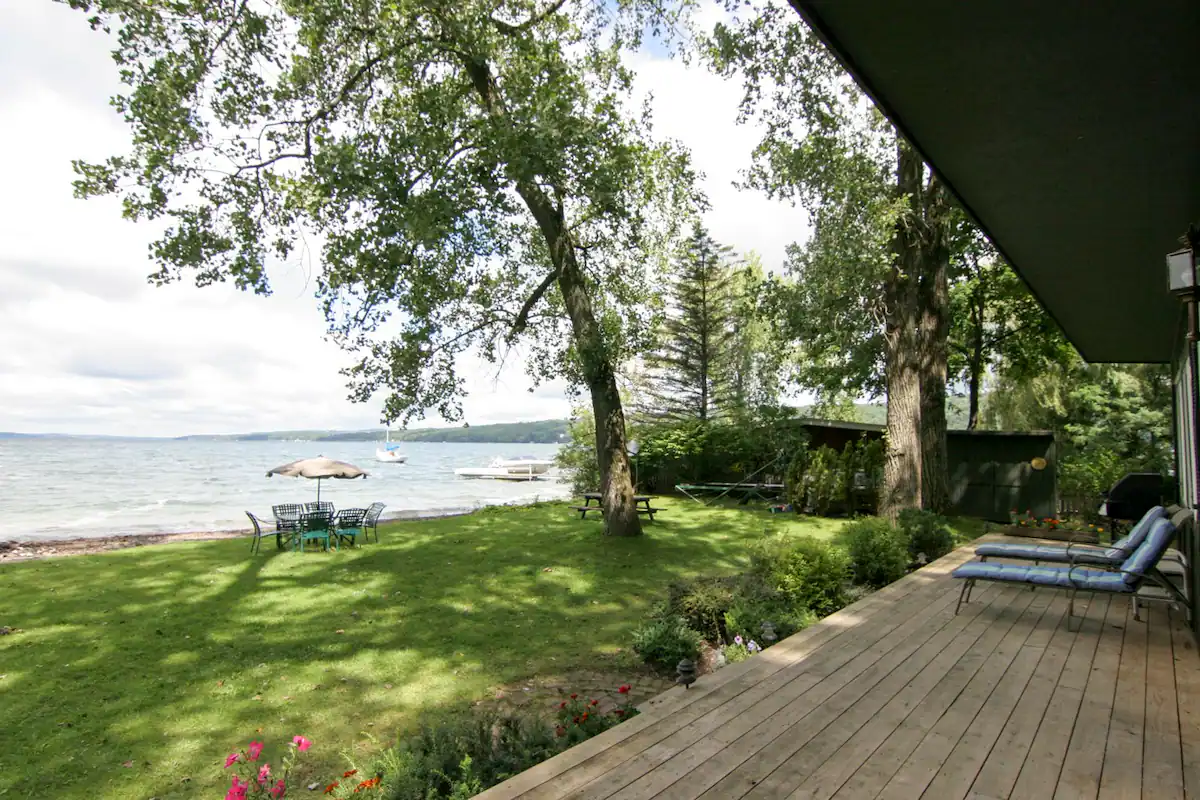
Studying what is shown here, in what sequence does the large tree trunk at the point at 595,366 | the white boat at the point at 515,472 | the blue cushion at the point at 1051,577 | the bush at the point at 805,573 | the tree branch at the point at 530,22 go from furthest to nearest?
1. the white boat at the point at 515,472
2. the large tree trunk at the point at 595,366
3. the tree branch at the point at 530,22
4. the bush at the point at 805,573
5. the blue cushion at the point at 1051,577

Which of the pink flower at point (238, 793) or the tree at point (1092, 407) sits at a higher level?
the tree at point (1092, 407)

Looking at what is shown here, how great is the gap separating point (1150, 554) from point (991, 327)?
18.0 m

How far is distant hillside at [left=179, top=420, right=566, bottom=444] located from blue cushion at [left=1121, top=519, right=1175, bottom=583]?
20.5m

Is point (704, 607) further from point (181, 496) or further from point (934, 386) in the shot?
point (181, 496)

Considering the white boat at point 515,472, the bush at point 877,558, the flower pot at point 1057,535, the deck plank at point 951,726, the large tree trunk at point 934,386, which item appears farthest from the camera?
the white boat at point 515,472

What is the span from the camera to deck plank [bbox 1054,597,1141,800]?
8.43ft

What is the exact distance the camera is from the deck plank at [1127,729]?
2563mm

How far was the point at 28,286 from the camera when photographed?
31.6m

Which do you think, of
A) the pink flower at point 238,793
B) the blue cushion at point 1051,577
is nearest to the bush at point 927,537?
the blue cushion at point 1051,577

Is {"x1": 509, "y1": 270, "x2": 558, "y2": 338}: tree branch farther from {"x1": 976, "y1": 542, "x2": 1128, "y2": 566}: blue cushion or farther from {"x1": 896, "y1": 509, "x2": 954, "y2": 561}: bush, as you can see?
{"x1": 976, "y1": 542, "x2": 1128, "y2": 566}: blue cushion

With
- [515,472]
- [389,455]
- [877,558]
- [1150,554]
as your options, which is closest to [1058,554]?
[1150,554]

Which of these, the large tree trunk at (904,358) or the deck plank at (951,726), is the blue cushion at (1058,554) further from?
the large tree trunk at (904,358)

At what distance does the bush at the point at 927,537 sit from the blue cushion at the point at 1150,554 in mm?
3600

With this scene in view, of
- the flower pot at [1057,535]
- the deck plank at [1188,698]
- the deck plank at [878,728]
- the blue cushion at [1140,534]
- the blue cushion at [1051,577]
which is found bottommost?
the deck plank at [878,728]
